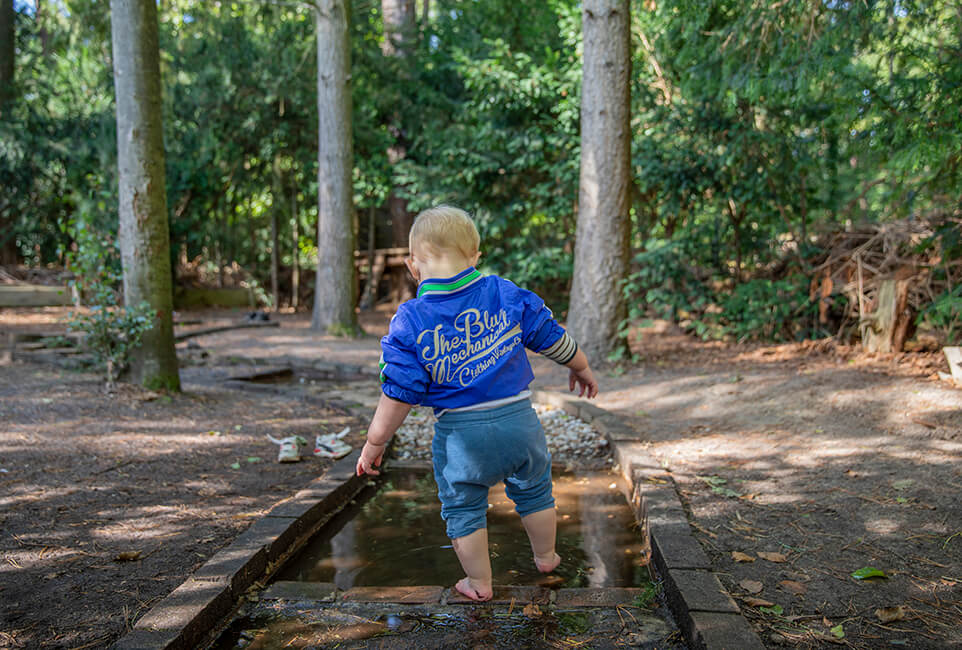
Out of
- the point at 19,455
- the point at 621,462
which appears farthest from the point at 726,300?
the point at 19,455

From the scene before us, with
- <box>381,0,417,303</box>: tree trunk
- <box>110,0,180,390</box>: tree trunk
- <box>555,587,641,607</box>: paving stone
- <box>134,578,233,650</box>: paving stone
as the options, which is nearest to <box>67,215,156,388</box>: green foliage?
<box>110,0,180,390</box>: tree trunk

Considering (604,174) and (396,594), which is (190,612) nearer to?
(396,594)

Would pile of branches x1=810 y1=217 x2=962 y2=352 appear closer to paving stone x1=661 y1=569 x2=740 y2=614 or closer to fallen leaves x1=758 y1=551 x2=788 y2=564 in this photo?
fallen leaves x1=758 y1=551 x2=788 y2=564

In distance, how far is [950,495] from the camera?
3416mm

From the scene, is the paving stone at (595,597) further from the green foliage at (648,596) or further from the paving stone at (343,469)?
the paving stone at (343,469)

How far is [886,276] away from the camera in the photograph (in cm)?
740

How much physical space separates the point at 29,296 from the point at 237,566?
13.2 metres

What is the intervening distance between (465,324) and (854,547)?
194 centimetres

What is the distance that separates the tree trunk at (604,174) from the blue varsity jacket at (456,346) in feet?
17.4

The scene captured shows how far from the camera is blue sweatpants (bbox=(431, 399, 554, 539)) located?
2.62 metres

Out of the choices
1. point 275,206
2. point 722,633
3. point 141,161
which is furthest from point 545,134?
point 722,633

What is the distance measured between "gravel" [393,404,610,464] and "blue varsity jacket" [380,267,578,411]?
7.50 ft

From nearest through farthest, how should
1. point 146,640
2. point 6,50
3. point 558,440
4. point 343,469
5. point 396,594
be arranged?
1. point 146,640
2. point 396,594
3. point 343,469
4. point 558,440
5. point 6,50

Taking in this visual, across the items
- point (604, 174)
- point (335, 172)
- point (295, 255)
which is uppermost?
point (335, 172)
